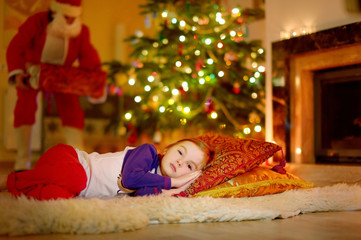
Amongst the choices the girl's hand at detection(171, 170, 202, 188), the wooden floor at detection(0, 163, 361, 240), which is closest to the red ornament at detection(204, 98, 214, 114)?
the girl's hand at detection(171, 170, 202, 188)

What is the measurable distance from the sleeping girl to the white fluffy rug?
0.13 m

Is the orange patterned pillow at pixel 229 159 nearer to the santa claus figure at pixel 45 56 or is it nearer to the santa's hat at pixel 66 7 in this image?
the santa claus figure at pixel 45 56

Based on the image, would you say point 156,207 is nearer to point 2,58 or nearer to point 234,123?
point 234,123

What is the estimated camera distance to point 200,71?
134 inches

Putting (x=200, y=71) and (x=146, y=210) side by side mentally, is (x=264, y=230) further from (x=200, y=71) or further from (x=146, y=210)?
(x=200, y=71)

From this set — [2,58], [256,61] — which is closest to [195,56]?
[256,61]

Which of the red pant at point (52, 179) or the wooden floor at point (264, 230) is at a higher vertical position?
the red pant at point (52, 179)

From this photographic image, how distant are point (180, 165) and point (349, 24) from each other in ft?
4.75

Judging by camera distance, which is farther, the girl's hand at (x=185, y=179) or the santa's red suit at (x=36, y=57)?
the santa's red suit at (x=36, y=57)

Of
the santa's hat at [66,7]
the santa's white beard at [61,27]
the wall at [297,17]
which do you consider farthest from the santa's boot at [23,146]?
the wall at [297,17]

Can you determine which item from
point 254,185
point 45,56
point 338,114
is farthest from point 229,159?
point 45,56

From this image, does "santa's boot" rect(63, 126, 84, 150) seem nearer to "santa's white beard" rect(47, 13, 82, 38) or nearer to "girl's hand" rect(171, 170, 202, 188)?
"santa's white beard" rect(47, 13, 82, 38)

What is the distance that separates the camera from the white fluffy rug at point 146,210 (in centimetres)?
114

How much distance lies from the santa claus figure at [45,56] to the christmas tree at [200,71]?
15.9 inches
